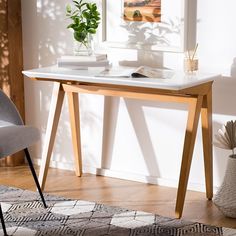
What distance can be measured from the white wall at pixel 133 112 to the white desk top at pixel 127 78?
0.50 feet

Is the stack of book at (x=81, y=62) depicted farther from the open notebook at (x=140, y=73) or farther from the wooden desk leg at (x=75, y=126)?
the wooden desk leg at (x=75, y=126)

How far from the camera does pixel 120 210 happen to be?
327 cm

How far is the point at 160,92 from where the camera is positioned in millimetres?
3203

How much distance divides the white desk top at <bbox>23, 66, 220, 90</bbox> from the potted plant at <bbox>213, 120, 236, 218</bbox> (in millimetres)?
281

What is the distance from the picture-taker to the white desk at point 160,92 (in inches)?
122

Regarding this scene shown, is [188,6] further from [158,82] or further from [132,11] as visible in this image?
[158,82]

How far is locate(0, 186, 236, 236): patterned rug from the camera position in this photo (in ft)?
9.87

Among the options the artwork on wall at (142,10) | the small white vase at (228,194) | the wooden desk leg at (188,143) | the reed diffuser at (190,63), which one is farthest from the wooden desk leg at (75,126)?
the small white vase at (228,194)

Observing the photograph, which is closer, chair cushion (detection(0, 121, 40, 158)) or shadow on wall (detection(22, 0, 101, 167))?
chair cushion (detection(0, 121, 40, 158))

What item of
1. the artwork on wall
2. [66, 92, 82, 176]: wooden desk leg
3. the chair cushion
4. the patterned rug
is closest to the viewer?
the chair cushion

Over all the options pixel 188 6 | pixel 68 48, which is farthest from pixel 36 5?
pixel 188 6

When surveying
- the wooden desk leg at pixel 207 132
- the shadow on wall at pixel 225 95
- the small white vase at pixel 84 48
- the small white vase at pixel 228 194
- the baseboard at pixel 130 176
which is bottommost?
the baseboard at pixel 130 176

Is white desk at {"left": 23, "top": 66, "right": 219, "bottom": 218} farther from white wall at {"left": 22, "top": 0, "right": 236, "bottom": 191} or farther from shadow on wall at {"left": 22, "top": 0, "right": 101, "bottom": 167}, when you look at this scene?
shadow on wall at {"left": 22, "top": 0, "right": 101, "bottom": 167}

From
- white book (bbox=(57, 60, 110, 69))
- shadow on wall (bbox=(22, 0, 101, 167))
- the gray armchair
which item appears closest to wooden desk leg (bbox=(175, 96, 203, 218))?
white book (bbox=(57, 60, 110, 69))
